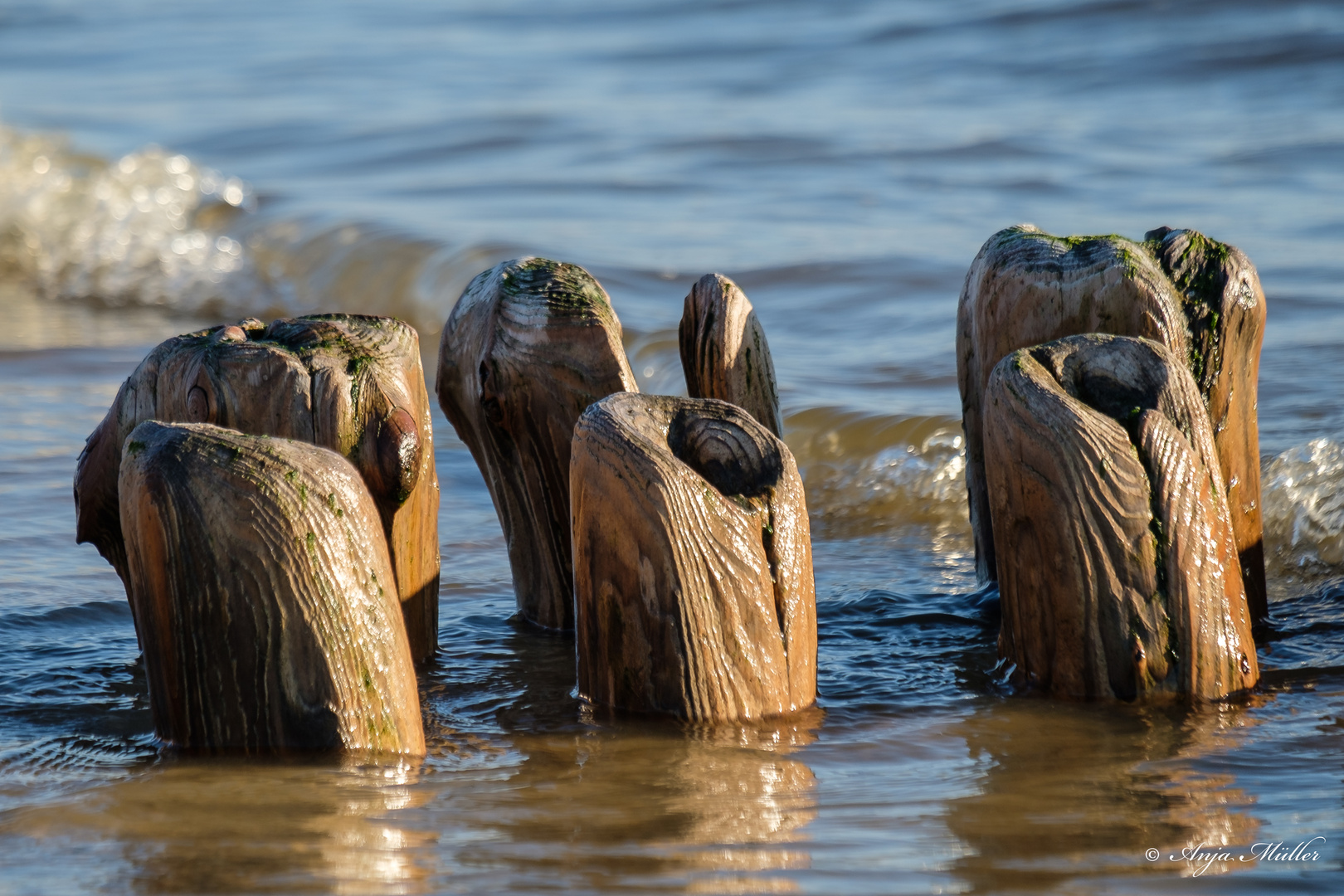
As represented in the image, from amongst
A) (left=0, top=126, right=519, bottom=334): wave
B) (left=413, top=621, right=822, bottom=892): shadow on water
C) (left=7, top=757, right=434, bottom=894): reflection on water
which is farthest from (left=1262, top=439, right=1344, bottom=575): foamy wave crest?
(left=0, top=126, right=519, bottom=334): wave

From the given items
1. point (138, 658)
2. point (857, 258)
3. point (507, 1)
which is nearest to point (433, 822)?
point (138, 658)

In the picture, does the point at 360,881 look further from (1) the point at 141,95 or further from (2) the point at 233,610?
(1) the point at 141,95

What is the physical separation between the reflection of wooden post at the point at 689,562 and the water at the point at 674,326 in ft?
0.34

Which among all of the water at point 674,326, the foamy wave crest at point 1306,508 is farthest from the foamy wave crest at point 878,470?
the foamy wave crest at point 1306,508

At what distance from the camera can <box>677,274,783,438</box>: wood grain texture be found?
3.39 meters

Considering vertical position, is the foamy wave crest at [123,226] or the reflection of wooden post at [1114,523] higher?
the foamy wave crest at [123,226]

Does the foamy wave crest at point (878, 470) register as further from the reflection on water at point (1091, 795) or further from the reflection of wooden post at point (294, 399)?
the reflection of wooden post at point (294, 399)

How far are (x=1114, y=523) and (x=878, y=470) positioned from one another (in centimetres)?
302

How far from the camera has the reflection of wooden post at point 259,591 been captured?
2.45 meters

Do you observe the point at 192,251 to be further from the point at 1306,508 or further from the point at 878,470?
the point at 1306,508

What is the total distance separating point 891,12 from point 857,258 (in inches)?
436

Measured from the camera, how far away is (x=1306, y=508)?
15.8ft

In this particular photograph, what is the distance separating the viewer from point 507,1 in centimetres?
2339

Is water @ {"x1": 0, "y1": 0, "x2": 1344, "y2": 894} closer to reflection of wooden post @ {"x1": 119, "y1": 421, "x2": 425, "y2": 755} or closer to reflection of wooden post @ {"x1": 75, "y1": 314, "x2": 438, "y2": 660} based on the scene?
reflection of wooden post @ {"x1": 119, "y1": 421, "x2": 425, "y2": 755}
